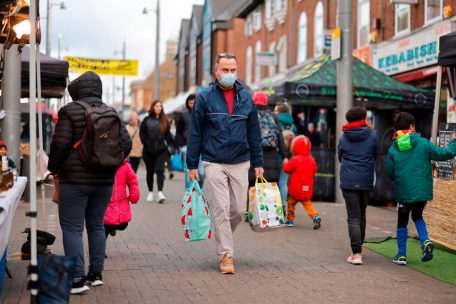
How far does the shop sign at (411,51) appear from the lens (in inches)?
696

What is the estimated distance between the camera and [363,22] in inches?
904

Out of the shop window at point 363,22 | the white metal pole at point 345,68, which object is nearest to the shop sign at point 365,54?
the shop window at point 363,22

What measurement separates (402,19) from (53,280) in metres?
17.2

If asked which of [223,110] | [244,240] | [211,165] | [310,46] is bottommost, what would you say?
[244,240]

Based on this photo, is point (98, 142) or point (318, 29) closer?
point (98, 142)

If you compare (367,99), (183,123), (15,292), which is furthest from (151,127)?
(15,292)

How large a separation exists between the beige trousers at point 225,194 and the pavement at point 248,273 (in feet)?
1.01

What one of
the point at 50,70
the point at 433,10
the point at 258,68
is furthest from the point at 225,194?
the point at 258,68

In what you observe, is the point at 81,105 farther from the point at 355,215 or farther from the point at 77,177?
the point at 355,215

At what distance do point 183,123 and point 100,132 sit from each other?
871 cm

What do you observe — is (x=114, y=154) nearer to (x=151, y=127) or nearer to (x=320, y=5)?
(x=151, y=127)

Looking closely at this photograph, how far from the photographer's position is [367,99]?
50.5 feet

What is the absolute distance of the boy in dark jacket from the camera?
302 inches

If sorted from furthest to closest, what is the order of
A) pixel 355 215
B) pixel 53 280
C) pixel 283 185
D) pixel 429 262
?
pixel 283 185 → pixel 429 262 → pixel 355 215 → pixel 53 280
